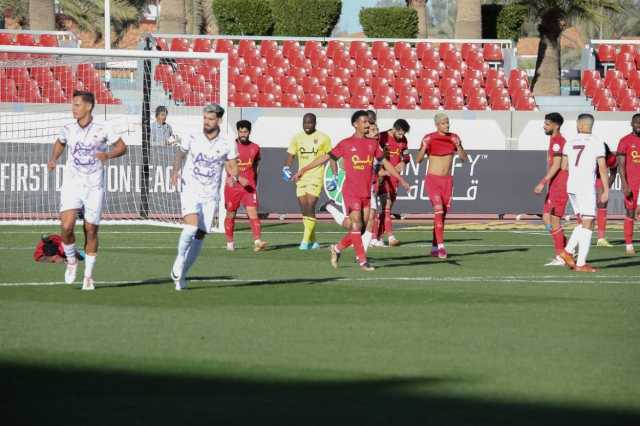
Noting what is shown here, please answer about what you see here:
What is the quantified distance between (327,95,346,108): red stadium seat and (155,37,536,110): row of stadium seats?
1.0 inches

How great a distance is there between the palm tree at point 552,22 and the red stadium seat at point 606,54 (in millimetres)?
4924

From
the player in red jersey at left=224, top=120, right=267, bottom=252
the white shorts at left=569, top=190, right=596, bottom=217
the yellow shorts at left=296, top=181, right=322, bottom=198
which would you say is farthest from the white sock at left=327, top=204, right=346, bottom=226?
the white shorts at left=569, top=190, right=596, bottom=217

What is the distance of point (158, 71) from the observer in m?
29.4

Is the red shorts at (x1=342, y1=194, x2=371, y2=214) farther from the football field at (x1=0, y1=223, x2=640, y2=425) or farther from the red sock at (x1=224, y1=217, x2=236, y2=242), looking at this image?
the red sock at (x1=224, y1=217, x2=236, y2=242)

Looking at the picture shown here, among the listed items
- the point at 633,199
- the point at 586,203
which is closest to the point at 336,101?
the point at 633,199

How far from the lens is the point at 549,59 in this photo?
4256cm

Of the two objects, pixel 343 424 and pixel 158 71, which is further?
pixel 158 71

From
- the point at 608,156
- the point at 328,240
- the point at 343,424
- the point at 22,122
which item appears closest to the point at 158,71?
the point at 22,122

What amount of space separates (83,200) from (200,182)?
128 cm

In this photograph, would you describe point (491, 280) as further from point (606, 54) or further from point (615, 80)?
point (606, 54)

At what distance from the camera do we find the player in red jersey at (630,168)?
20312 mm

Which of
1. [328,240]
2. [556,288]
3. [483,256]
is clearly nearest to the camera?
[556,288]

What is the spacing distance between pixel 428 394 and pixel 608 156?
11.9m

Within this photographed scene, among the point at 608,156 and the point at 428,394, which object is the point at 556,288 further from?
the point at 428,394
